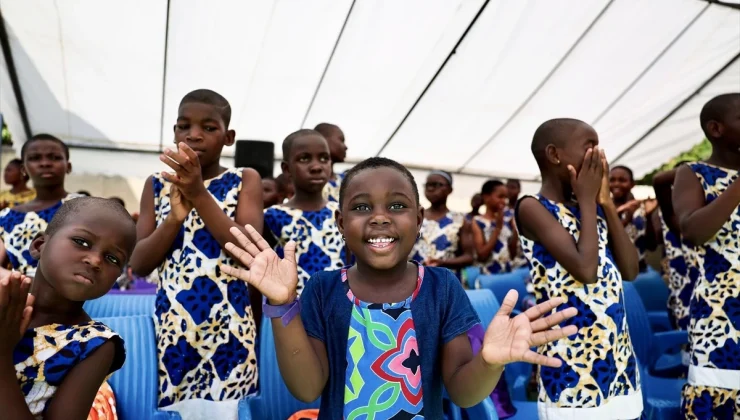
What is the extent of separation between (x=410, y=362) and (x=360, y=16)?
4897 mm

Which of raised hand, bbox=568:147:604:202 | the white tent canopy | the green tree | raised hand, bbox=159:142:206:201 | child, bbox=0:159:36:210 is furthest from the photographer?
the green tree

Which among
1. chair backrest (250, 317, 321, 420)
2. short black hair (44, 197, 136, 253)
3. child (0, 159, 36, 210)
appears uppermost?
child (0, 159, 36, 210)

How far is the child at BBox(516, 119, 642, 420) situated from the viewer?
202cm

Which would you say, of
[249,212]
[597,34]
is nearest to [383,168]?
[249,212]

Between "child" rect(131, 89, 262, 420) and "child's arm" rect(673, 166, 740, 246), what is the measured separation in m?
1.57

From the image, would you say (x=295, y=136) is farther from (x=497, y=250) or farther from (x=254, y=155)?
(x=497, y=250)

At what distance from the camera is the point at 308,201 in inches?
114

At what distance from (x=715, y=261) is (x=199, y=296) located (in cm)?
188

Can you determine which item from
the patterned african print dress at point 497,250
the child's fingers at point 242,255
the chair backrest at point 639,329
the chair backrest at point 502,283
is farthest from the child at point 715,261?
the patterned african print dress at point 497,250

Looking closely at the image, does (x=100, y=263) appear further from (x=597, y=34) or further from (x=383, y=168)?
(x=597, y=34)

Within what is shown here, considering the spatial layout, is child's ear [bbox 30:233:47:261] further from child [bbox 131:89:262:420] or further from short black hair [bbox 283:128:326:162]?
short black hair [bbox 283:128:326:162]

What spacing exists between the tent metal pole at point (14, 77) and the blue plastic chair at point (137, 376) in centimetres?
464

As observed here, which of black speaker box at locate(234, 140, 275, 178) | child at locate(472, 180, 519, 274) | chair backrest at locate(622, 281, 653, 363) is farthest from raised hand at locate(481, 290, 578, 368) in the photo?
black speaker box at locate(234, 140, 275, 178)

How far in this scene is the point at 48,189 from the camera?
283cm
